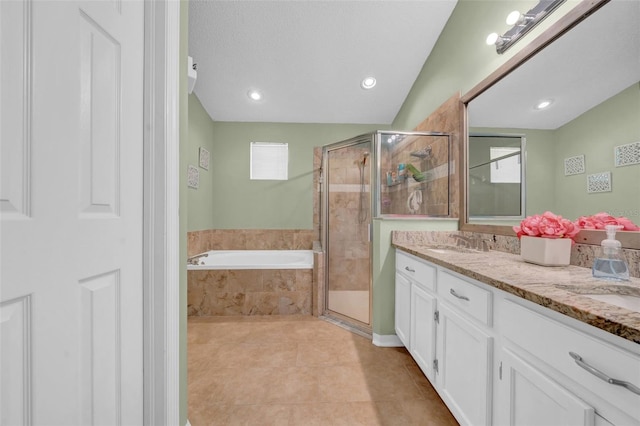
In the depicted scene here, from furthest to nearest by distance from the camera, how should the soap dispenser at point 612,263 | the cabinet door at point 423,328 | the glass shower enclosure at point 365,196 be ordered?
the glass shower enclosure at point 365,196
the cabinet door at point 423,328
the soap dispenser at point 612,263

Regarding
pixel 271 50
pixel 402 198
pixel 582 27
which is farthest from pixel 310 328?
pixel 271 50

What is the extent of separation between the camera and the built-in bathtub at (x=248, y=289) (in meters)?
2.52

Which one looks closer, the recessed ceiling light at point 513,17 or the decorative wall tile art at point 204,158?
the recessed ceiling light at point 513,17

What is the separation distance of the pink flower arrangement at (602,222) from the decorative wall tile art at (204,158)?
336cm

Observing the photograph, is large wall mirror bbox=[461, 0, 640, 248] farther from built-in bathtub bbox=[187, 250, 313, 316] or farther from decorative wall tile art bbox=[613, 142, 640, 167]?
built-in bathtub bbox=[187, 250, 313, 316]

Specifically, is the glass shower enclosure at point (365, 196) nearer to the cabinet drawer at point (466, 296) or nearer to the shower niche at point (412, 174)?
the shower niche at point (412, 174)

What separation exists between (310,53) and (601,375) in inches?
113

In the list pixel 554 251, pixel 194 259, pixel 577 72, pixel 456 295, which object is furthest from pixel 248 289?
pixel 577 72

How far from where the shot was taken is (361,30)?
226cm

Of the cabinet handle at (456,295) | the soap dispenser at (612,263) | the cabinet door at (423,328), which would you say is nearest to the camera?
the soap dispenser at (612,263)

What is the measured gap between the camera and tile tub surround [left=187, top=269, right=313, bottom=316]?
252 centimetres

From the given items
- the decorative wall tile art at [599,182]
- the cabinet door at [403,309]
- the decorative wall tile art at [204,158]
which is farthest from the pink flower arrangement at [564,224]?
the decorative wall tile art at [204,158]

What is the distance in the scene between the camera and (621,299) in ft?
2.28
